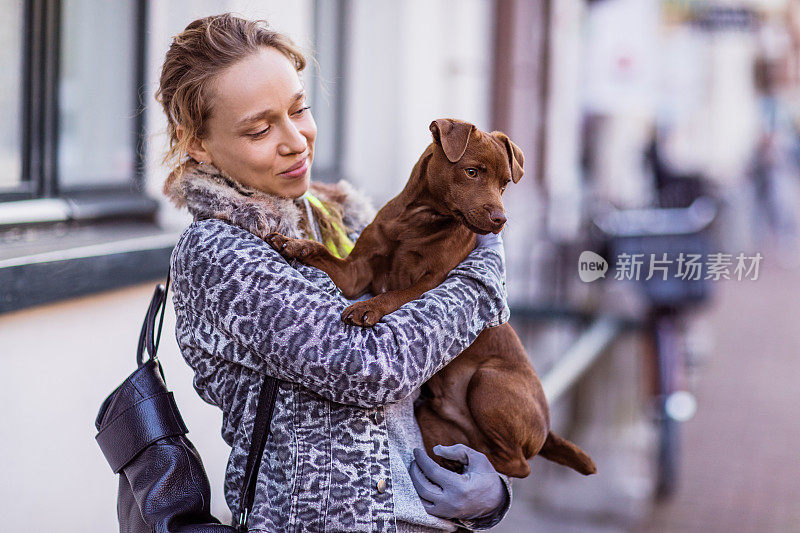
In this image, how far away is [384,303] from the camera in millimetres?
1850

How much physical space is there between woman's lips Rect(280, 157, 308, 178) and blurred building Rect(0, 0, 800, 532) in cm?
38

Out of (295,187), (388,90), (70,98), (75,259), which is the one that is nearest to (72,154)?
(70,98)

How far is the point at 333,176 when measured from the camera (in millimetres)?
5754

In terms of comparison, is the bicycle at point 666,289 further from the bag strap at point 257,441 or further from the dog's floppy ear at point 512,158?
the bag strap at point 257,441

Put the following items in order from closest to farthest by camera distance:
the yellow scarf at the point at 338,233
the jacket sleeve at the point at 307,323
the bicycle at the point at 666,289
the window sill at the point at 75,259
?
the jacket sleeve at the point at 307,323 → the yellow scarf at the point at 338,233 → the window sill at the point at 75,259 → the bicycle at the point at 666,289

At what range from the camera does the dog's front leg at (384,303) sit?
5.82ft

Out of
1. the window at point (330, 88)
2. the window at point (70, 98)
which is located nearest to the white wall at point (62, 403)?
the window at point (70, 98)

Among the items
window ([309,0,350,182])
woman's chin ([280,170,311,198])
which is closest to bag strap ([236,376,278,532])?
woman's chin ([280,170,311,198])

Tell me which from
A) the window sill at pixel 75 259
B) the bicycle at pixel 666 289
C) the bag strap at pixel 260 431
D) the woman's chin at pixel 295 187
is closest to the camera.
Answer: the bag strap at pixel 260 431

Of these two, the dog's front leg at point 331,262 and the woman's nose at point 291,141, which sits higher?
the woman's nose at point 291,141

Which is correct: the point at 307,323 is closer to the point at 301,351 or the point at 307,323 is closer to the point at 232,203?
the point at 301,351

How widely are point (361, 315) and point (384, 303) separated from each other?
9 cm

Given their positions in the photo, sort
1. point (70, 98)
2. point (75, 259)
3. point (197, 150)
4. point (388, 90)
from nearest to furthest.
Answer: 1. point (197, 150)
2. point (75, 259)
3. point (70, 98)
4. point (388, 90)

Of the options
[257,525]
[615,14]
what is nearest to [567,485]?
[257,525]
